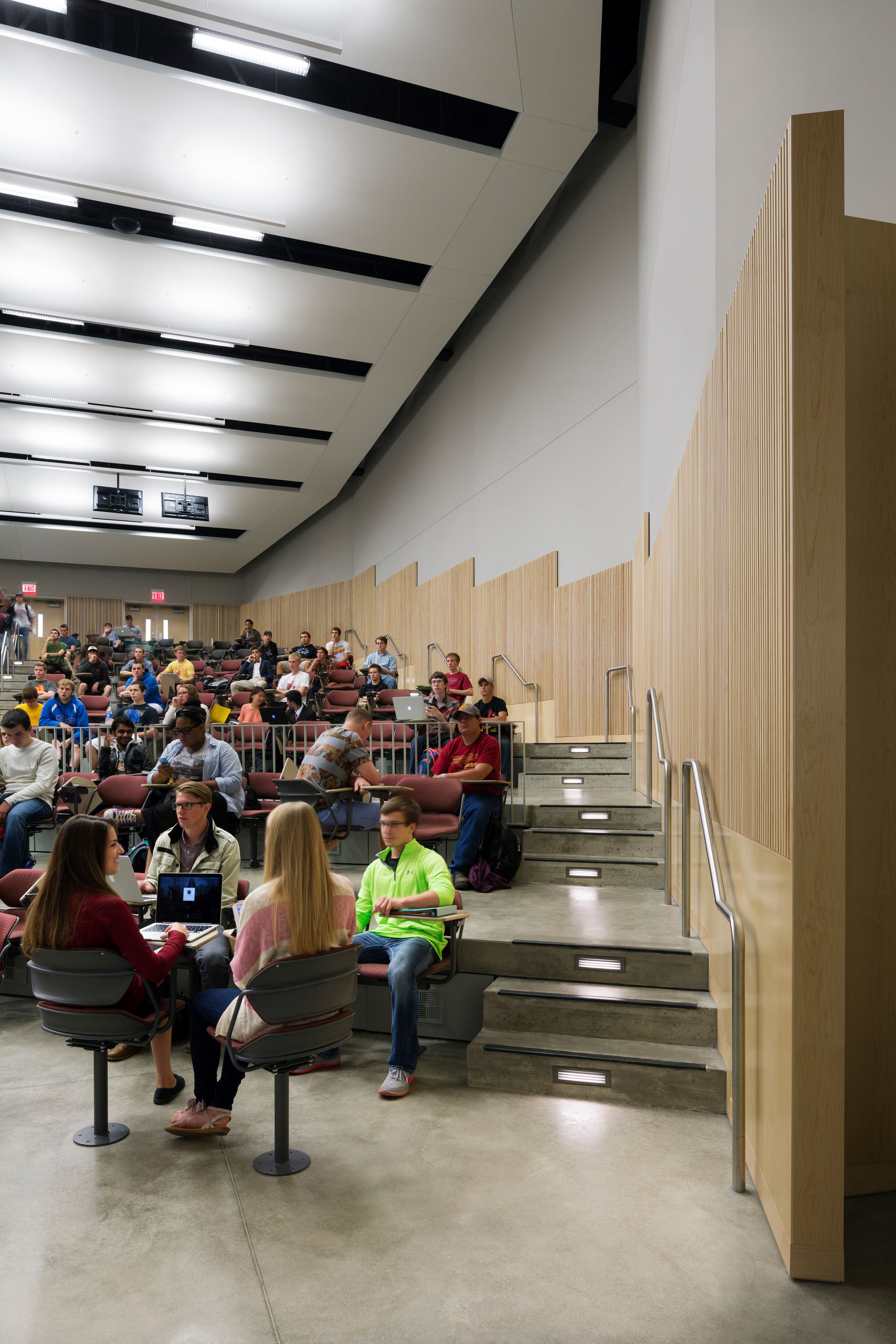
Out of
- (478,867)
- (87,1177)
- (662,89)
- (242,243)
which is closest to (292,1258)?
(87,1177)

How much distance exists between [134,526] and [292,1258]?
20418 mm

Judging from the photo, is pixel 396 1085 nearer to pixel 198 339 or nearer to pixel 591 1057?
pixel 591 1057

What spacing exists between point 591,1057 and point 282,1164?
1323mm

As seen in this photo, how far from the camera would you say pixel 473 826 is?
579cm

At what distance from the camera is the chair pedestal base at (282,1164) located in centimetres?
307

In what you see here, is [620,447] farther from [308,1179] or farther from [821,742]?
[308,1179]

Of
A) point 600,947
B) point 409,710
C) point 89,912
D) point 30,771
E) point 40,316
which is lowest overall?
point 600,947


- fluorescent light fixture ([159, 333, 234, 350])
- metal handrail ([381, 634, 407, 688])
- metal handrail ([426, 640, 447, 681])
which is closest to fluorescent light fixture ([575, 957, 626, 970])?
fluorescent light fixture ([159, 333, 234, 350])

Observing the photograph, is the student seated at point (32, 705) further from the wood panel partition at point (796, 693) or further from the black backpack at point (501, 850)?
the wood panel partition at point (796, 693)

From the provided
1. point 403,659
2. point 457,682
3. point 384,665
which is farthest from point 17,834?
point 403,659

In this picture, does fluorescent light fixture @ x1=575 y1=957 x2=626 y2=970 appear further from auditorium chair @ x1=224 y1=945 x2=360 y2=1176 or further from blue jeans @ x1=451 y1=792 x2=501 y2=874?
blue jeans @ x1=451 y1=792 x2=501 y2=874

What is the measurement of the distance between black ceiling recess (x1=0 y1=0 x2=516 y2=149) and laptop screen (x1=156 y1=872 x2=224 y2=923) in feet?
20.3

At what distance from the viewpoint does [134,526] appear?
21.0m

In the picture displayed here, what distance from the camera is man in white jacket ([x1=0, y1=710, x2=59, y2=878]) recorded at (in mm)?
6324
